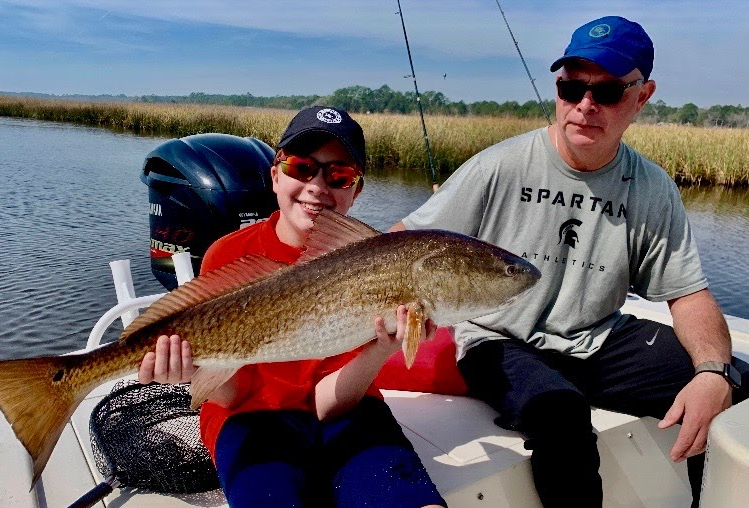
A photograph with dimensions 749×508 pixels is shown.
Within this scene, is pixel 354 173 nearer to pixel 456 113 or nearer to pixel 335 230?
pixel 335 230

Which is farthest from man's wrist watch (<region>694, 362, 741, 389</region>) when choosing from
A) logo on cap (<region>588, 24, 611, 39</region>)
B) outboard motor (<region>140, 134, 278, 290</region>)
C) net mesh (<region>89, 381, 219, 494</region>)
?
outboard motor (<region>140, 134, 278, 290</region>)

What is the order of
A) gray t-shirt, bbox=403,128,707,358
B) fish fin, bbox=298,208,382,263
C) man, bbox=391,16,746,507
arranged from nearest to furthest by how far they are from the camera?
fish fin, bbox=298,208,382,263 → man, bbox=391,16,746,507 → gray t-shirt, bbox=403,128,707,358

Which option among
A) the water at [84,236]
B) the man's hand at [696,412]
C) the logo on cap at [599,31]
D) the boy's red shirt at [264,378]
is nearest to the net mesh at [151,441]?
the boy's red shirt at [264,378]

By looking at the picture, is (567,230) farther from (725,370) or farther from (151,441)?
(151,441)

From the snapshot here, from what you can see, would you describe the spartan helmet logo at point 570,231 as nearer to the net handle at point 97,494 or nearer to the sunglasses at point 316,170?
the sunglasses at point 316,170

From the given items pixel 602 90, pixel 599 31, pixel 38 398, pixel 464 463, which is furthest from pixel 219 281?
pixel 599 31

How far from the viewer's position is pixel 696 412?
2.55 metres

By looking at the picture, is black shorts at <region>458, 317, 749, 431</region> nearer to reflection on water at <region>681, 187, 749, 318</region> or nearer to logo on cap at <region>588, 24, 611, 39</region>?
logo on cap at <region>588, 24, 611, 39</region>

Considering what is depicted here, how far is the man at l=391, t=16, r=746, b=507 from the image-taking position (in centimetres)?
291

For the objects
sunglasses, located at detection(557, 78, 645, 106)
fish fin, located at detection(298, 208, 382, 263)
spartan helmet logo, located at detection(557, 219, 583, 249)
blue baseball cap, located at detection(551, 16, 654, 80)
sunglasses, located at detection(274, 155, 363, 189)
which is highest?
blue baseball cap, located at detection(551, 16, 654, 80)

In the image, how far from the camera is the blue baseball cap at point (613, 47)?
2.80 meters

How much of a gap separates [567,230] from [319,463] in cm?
161

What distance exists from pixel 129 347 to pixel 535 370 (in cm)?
167

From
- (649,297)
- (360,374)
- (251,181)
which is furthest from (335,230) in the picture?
(251,181)
